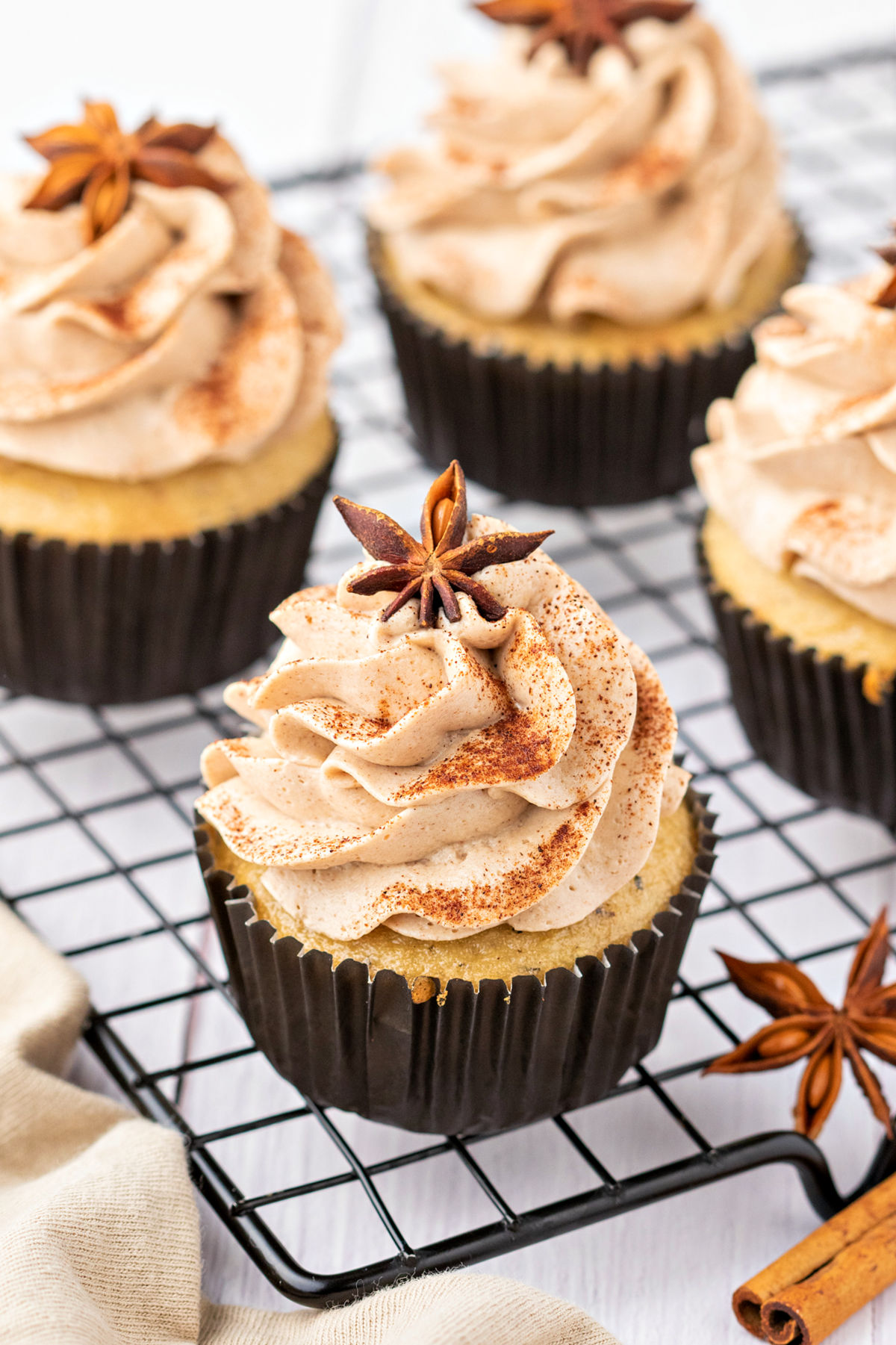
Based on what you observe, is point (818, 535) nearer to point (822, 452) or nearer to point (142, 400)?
point (822, 452)

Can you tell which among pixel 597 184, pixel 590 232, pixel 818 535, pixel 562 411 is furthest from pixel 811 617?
pixel 597 184

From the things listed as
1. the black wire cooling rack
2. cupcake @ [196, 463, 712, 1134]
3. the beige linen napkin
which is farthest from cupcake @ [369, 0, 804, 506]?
the beige linen napkin

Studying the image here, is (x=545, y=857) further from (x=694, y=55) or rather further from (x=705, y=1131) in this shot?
(x=694, y=55)

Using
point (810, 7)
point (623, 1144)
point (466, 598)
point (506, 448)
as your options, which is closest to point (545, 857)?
point (466, 598)

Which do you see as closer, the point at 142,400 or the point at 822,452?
the point at 822,452

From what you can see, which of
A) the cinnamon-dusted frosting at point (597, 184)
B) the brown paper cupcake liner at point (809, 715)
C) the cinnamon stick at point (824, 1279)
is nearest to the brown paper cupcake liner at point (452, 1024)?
the cinnamon stick at point (824, 1279)
